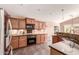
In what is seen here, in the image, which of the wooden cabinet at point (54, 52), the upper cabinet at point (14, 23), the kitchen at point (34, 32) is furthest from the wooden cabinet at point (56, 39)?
the upper cabinet at point (14, 23)

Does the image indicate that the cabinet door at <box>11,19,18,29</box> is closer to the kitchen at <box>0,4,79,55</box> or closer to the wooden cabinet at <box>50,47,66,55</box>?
the kitchen at <box>0,4,79,55</box>

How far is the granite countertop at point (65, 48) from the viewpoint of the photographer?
1.59 metres

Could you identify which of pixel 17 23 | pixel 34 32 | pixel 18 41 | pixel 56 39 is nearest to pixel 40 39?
pixel 34 32

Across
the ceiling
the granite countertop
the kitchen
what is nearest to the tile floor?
the kitchen

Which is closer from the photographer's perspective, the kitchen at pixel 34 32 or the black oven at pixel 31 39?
the kitchen at pixel 34 32

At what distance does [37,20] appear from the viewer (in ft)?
5.56

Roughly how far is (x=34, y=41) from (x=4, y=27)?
0.57m

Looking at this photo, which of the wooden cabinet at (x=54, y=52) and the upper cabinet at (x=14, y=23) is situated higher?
the upper cabinet at (x=14, y=23)

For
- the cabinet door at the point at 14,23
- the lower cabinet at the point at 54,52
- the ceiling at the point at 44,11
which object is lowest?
the lower cabinet at the point at 54,52

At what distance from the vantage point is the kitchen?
1599 mm

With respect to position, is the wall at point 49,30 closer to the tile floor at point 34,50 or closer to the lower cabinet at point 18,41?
the tile floor at point 34,50

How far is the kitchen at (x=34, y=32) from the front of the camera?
1599 millimetres

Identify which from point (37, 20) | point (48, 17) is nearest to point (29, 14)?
point (37, 20)

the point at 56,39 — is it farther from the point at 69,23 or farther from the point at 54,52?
the point at 69,23
